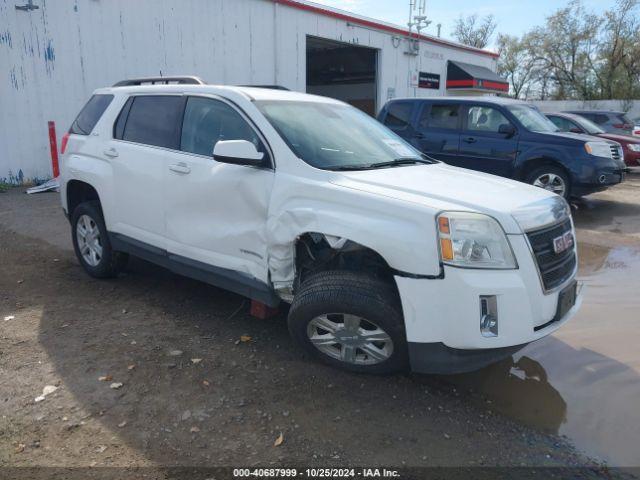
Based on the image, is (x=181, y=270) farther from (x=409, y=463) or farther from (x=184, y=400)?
(x=409, y=463)

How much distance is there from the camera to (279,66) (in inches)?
599

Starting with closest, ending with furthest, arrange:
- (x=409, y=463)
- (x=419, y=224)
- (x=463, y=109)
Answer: (x=409, y=463) → (x=419, y=224) → (x=463, y=109)

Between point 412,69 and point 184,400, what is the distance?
1972cm

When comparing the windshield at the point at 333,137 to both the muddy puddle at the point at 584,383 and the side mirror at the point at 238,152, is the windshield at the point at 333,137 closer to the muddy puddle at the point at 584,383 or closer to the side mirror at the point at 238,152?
the side mirror at the point at 238,152

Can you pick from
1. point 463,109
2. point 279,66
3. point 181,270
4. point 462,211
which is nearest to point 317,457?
point 462,211

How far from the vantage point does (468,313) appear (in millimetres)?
2732

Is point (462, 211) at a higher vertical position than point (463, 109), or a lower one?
lower

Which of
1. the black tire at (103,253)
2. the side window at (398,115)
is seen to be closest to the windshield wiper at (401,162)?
the black tire at (103,253)

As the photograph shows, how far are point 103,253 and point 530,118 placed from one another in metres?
7.42

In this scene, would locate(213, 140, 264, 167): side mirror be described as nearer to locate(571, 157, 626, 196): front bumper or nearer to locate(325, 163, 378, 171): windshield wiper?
locate(325, 163, 378, 171): windshield wiper

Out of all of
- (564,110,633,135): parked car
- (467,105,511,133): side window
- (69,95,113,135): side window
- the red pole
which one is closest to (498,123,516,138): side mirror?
(467,105,511,133): side window

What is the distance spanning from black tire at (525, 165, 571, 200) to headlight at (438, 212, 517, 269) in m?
6.40

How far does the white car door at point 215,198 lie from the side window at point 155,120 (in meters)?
0.13

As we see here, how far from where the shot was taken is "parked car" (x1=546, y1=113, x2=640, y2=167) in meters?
Result: 12.3
